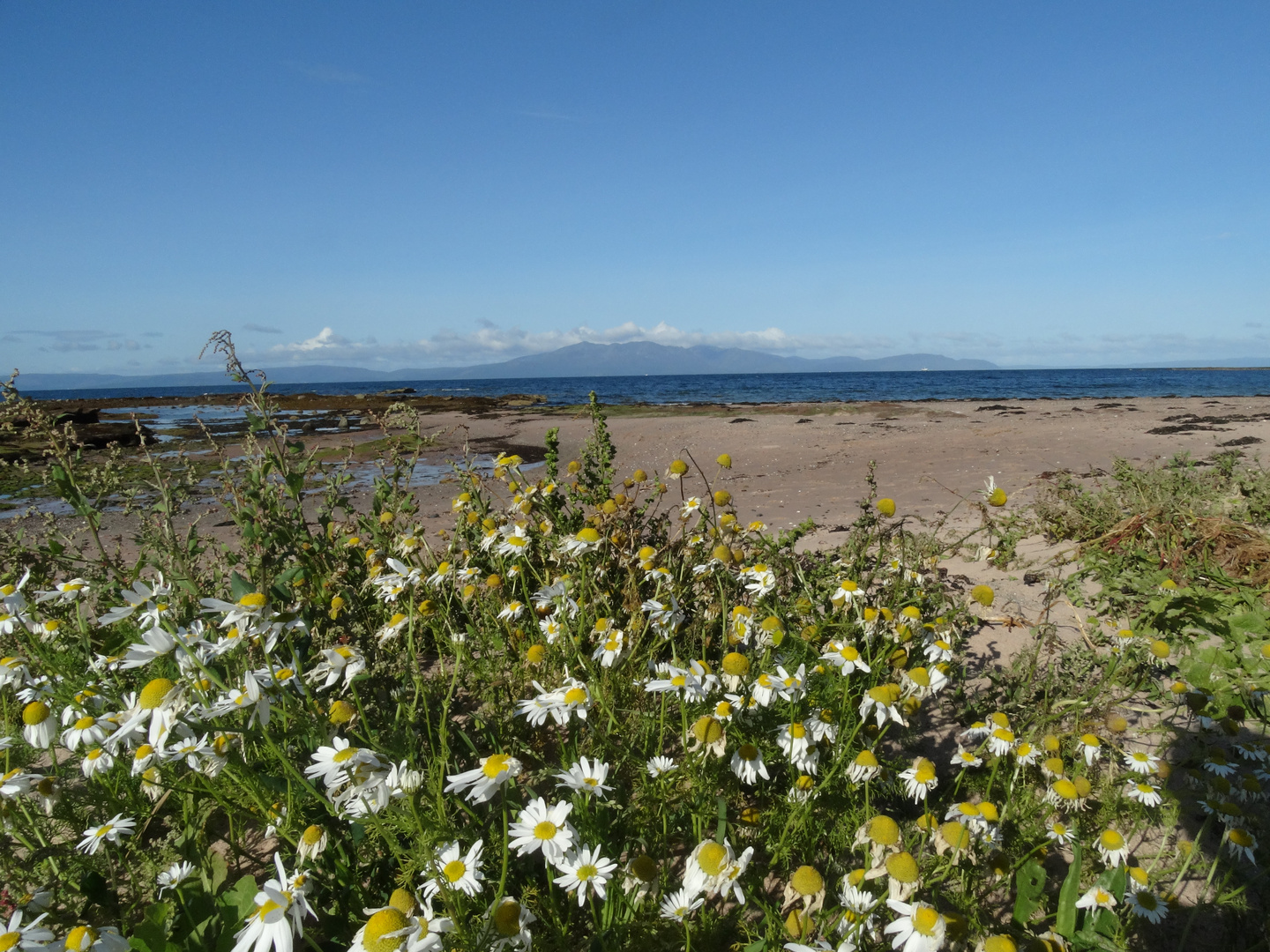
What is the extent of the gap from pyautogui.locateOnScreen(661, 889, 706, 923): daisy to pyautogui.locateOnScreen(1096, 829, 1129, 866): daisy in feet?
3.69

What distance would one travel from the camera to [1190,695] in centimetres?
211

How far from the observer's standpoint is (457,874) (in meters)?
1.41

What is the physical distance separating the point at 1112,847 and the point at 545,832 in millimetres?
1507

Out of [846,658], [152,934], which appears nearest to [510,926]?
[152,934]

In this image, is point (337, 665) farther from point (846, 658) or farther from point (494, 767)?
point (846, 658)

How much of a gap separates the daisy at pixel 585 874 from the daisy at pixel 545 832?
29 millimetres

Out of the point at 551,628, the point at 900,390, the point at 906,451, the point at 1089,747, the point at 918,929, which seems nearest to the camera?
the point at 918,929

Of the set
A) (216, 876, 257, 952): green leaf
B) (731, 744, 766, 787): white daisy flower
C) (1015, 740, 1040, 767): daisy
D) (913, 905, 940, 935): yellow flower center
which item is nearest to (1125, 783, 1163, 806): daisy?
(1015, 740, 1040, 767): daisy

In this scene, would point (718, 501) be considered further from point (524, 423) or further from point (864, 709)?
point (524, 423)

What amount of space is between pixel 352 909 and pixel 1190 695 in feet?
8.82

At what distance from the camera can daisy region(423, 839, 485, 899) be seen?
1.37 m

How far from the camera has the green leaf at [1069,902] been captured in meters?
1.47

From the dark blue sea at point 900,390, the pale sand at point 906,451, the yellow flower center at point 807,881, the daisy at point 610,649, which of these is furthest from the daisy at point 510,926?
the dark blue sea at point 900,390

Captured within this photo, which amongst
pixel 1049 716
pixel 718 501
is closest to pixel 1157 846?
pixel 1049 716
